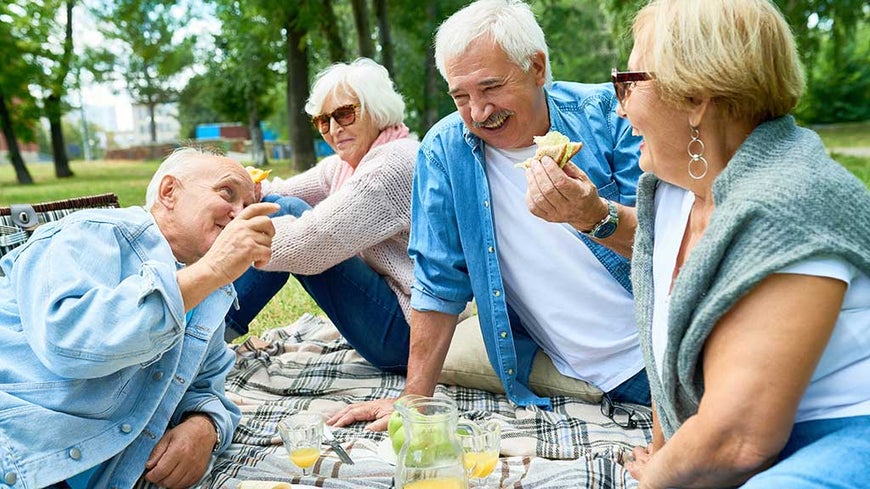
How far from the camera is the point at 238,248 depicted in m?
2.35

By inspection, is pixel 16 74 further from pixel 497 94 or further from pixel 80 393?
pixel 80 393

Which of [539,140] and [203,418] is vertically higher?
[539,140]

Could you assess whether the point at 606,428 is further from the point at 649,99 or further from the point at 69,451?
the point at 69,451

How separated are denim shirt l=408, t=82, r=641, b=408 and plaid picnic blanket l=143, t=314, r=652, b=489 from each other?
0.85 feet

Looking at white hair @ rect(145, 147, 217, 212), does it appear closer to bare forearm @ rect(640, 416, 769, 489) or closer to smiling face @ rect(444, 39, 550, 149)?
smiling face @ rect(444, 39, 550, 149)

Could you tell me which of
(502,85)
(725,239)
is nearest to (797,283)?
(725,239)

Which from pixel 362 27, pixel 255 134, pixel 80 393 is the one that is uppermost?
pixel 362 27

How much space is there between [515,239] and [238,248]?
1357mm

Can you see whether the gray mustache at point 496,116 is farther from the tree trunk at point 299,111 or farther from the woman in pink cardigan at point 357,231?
the tree trunk at point 299,111

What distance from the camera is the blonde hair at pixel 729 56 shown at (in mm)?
1753

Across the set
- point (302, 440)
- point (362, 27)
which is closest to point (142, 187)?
point (362, 27)

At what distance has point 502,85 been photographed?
313cm

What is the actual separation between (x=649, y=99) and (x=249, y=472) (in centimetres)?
191

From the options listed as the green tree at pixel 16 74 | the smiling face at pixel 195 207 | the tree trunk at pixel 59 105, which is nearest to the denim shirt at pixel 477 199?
the smiling face at pixel 195 207
